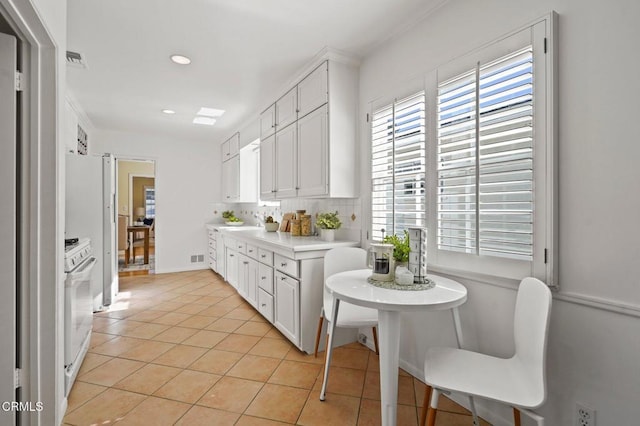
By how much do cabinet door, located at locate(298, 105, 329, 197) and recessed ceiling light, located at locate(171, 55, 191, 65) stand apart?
116 centimetres

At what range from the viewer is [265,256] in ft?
10.5

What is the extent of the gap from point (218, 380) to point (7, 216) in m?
1.59

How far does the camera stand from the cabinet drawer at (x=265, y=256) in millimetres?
3061

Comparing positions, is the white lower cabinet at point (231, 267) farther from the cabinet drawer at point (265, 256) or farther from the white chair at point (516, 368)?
the white chair at point (516, 368)

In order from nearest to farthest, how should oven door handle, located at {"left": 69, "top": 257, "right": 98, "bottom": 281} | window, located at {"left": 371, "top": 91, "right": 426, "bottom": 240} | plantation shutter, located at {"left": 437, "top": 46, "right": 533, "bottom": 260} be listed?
plantation shutter, located at {"left": 437, "top": 46, "right": 533, "bottom": 260}, oven door handle, located at {"left": 69, "top": 257, "right": 98, "bottom": 281}, window, located at {"left": 371, "top": 91, "right": 426, "bottom": 240}

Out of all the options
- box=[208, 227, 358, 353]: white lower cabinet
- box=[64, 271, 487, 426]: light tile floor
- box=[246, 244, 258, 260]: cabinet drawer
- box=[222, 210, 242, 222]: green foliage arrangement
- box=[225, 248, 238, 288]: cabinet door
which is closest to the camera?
box=[64, 271, 487, 426]: light tile floor

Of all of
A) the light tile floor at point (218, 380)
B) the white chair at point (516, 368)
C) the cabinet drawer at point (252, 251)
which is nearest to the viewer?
the white chair at point (516, 368)

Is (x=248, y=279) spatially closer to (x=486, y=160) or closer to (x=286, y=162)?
(x=286, y=162)

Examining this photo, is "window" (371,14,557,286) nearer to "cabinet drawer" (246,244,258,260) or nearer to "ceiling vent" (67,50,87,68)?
"cabinet drawer" (246,244,258,260)

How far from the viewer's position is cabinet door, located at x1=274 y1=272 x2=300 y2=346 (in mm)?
2609

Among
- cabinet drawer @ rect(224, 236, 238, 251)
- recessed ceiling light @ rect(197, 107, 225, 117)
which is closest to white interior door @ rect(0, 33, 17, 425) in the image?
cabinet drawer @ rect(224, 236, 238, 251)

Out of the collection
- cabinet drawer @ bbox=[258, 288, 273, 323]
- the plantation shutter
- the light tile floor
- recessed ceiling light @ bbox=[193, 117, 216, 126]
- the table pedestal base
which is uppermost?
recessed ceiling light @ bbox=[193, 117, 216, 126]

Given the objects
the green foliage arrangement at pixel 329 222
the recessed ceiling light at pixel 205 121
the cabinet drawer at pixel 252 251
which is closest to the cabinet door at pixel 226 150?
the recessed ceiling light at pixel 205 121

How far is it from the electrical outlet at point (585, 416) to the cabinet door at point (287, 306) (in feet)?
5.92
